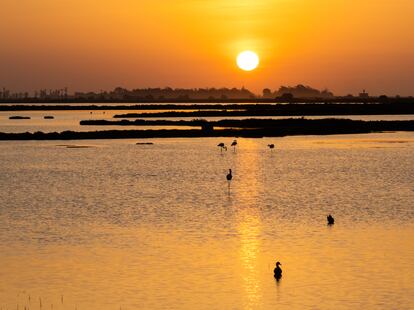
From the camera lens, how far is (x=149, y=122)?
372 ft

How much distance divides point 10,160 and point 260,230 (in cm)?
3899

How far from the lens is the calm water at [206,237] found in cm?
2012

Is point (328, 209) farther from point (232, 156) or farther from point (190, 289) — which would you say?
point (232, 156)

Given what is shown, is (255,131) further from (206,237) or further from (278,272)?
(278,272)

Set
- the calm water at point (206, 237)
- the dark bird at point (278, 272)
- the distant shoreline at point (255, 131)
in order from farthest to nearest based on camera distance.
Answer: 1. the distant shoreline at point (255, 131)
2. the dark bird at point (278, 272)
3. the calm water at point (206, 237)

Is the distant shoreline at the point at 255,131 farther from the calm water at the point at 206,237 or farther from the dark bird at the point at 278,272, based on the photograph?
the dark bird at the point at 278,272

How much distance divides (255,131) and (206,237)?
65.4 meters

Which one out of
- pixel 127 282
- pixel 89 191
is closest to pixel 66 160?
pixel 89 191

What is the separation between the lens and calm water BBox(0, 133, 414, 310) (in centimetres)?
2012

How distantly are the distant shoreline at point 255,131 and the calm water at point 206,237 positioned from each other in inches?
1232

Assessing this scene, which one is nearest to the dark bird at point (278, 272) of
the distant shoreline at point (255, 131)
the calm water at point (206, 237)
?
the calm water at point (206, 237)

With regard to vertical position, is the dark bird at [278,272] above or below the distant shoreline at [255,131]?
below

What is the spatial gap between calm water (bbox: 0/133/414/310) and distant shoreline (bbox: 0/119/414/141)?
3130cm

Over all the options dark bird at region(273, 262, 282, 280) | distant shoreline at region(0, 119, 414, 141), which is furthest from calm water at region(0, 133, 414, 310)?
distant shoreline at region(0, 119, 414, 141)
